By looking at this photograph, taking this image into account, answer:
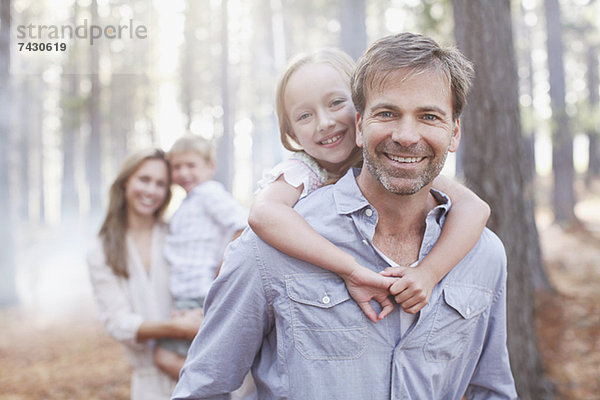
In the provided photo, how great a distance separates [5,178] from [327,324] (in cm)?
1147

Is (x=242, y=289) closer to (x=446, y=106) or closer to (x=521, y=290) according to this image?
(x=446, y=106)

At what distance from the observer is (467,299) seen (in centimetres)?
210

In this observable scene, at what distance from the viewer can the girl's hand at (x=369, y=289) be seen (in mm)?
1880

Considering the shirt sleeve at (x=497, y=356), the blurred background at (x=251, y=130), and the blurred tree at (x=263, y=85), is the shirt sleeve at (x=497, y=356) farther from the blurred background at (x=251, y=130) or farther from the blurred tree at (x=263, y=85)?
the blurred tree at (x=263, y=85)

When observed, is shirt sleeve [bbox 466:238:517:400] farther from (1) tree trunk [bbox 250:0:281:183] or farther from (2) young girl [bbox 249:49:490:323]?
(1) tree trunk [bbox 250:0:281:183]

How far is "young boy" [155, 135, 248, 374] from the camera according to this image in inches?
142

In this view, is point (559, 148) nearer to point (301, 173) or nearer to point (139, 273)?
point (139, 273)

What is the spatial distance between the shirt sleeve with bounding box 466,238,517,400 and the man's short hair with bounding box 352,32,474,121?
0.75 metres

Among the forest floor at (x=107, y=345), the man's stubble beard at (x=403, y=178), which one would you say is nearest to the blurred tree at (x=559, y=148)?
the forest floor at (x=107, y=345)

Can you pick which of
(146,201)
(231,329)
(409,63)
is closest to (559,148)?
(146,201)

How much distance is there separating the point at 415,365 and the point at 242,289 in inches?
28.8

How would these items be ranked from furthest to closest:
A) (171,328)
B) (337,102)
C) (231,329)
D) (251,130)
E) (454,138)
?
(251,130), (171,328), (337,102), (454,138), (231,329)

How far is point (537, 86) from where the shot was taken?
37.0 m

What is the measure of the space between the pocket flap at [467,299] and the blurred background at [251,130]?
1.05m
